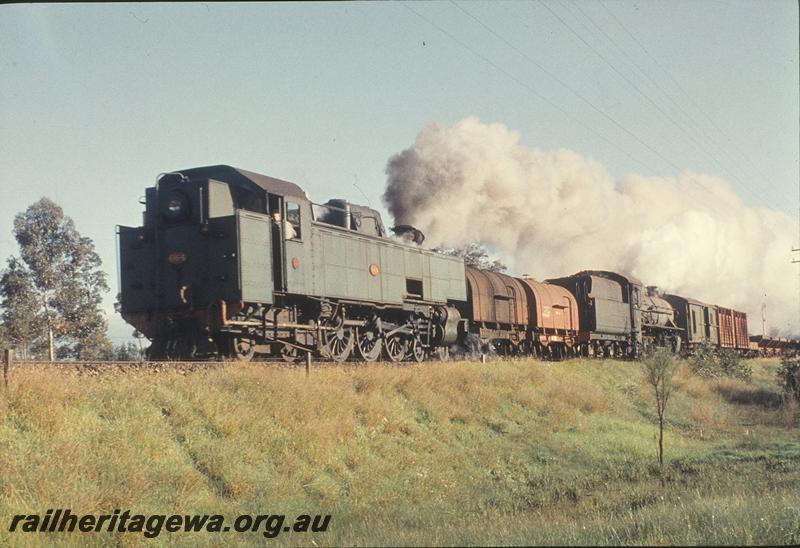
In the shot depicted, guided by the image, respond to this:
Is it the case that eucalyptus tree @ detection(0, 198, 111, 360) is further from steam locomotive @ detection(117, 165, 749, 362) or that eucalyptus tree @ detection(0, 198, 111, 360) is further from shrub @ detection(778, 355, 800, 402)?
shrub @ detection(778, 355, 800, 402)

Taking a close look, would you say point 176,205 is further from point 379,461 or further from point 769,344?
point 769,344

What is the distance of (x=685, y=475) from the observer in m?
18.3

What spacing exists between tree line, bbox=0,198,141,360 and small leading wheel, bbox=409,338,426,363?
Answer: 15.6 metres

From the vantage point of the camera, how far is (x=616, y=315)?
37812 millimetres

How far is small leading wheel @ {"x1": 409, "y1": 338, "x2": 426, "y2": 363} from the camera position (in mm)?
23969

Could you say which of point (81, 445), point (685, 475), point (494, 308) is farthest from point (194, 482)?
point (494, 308)

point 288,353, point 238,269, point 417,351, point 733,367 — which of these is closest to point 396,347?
point 417,351

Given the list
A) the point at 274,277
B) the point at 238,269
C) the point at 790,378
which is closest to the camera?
the point at 238,269

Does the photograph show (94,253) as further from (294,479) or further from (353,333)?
(294,479)

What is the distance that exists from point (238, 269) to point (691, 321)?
3621cm

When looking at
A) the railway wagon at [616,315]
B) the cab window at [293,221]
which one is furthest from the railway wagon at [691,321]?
the cab window at [293,221]

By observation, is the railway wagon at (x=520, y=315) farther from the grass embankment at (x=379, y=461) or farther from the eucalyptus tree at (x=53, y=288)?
the eucalyptus tree at (x=53, y=288)

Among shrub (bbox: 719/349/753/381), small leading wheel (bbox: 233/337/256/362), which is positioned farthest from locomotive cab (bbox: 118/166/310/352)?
shrub (bbox: 719/349/753/381)

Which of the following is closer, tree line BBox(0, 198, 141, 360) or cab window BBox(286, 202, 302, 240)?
cab window BBox(286, 202, 302, 240)
